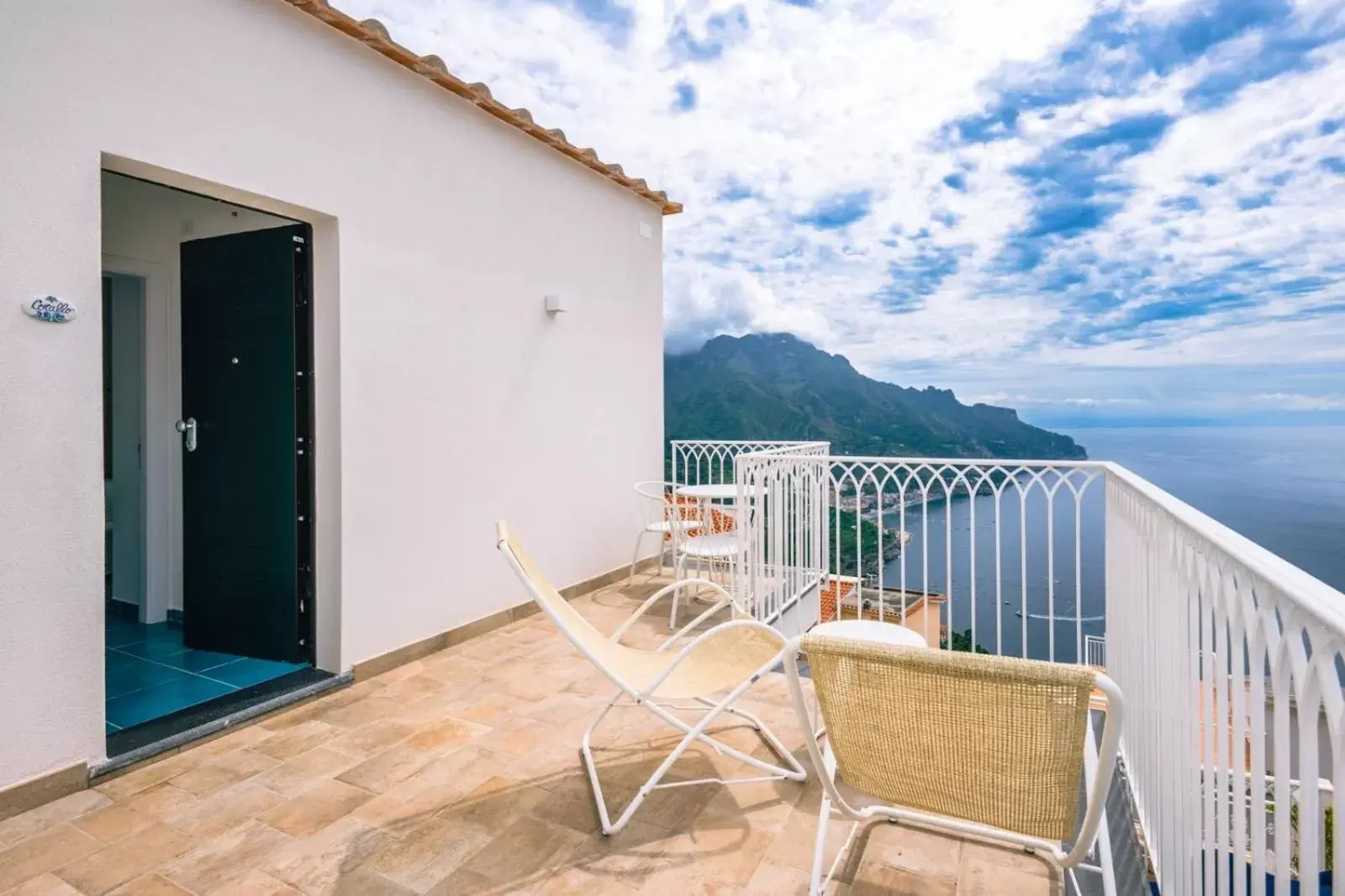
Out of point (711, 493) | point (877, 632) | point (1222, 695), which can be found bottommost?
point (877, 632)

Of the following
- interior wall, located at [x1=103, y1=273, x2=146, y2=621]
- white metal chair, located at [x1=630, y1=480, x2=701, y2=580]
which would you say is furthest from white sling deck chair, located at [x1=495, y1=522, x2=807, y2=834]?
interior wall, located at [x1=103, y1=273, x2=146, y2=621]

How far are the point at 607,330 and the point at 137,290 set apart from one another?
11.0 ft

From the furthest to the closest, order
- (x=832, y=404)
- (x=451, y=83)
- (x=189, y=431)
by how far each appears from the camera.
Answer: (x=832, y=404)
(x=451, y=83)
(x=189, y=431)

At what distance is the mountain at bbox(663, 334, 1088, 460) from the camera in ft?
51.1

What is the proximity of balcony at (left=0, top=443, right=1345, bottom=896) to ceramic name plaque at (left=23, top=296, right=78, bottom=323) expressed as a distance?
1.76 metres

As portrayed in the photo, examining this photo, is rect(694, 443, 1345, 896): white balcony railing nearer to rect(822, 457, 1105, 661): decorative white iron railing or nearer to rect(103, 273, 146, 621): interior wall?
rect(822, 457, 1105, 661): decorative white iron railing

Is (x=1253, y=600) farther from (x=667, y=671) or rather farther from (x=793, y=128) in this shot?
(x=793, y=128)

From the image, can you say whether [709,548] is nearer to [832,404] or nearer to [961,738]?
[961,738]

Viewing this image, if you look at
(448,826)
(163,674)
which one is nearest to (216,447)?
(163,674)

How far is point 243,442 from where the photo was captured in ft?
12.4

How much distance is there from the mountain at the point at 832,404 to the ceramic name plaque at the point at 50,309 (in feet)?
35.4

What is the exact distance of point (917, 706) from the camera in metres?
1.52

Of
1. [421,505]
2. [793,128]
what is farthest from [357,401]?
[793,128]

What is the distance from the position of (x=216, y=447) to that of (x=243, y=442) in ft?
0.76
